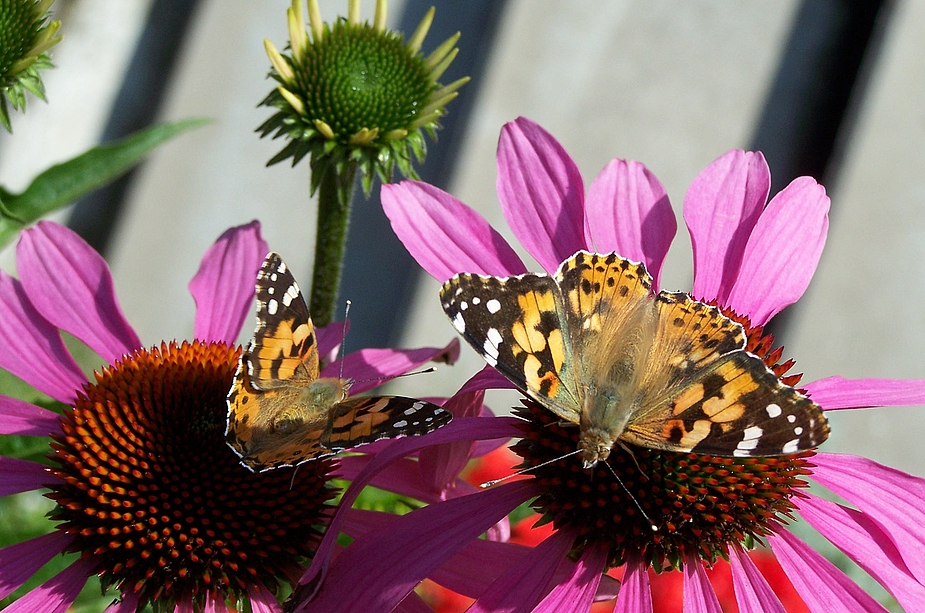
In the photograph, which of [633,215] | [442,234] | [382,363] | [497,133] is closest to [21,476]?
[382,363]

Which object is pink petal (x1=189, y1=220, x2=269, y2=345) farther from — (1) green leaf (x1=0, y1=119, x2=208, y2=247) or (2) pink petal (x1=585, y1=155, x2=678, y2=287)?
(2) pink petal (x1=585, y1=155, x2=678, y2=287)

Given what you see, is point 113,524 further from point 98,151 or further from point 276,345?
point 98,151

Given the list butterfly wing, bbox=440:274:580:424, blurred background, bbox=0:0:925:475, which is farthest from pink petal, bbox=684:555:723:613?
blurred background, bbox=0:0:925:475

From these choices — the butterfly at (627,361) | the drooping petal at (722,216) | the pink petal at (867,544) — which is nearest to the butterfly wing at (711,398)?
the butterfly at (627,361)

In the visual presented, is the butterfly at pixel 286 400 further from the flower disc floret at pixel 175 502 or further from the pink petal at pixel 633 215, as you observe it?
the pink petal at pixel 633 215

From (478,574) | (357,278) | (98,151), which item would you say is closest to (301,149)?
(98,151)

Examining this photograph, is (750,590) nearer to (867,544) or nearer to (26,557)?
(867,544)
